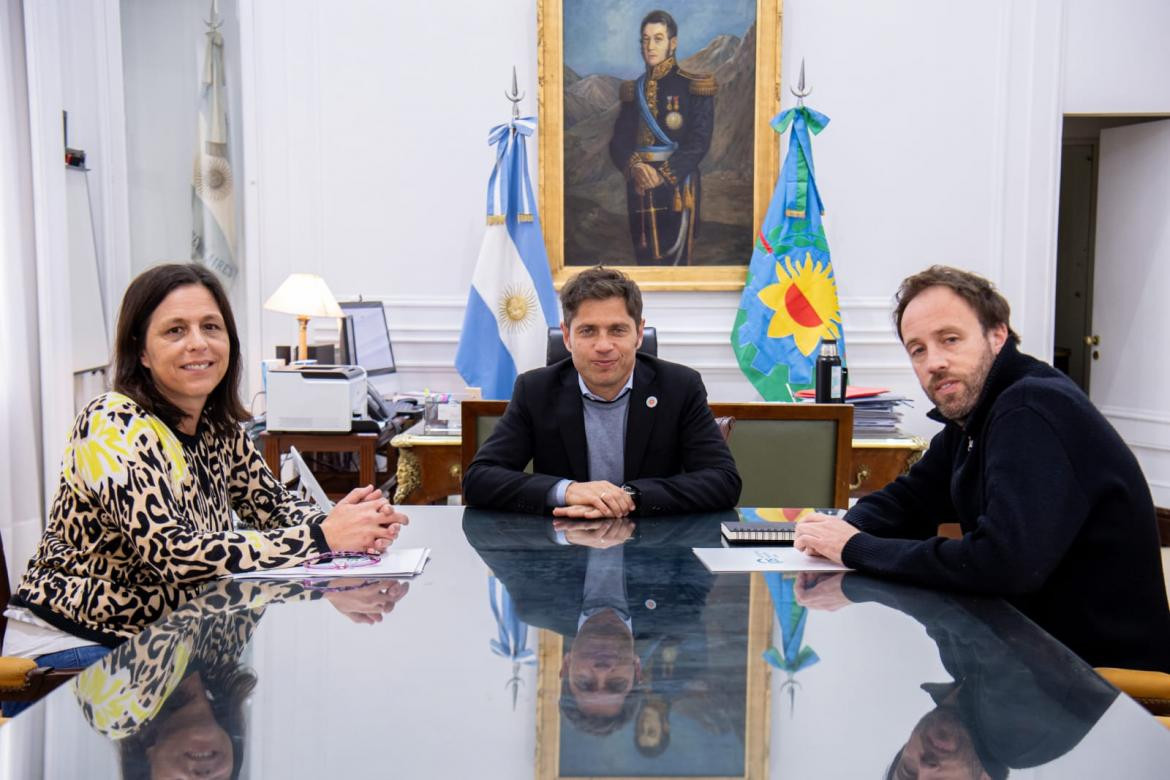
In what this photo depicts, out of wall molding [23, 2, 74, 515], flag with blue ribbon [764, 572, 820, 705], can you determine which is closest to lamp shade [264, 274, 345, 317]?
wall molding [23, 2, 74, 515]

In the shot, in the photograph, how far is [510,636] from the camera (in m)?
1.41

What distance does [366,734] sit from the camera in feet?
3.51

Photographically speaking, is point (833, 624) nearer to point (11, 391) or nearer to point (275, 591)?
point (275, 591)

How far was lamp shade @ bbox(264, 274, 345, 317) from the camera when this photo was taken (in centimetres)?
451

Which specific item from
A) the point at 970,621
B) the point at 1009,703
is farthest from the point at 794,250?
the point at 1009,703

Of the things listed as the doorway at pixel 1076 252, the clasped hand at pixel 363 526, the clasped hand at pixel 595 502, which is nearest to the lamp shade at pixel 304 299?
the clasped hand at pixel 595 502

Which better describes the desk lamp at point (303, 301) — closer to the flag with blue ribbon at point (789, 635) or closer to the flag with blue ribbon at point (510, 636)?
the flag with blue ribbon at point (510, 636)

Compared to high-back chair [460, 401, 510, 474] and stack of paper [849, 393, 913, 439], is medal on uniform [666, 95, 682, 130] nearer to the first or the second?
stack of paper [849, 393, 913, 439]

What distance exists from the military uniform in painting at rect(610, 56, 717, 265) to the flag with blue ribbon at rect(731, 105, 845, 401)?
0.39 m

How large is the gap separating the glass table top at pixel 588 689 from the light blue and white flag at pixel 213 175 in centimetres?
414

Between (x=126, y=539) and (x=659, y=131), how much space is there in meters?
3.94

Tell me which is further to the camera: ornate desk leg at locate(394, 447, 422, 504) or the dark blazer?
ornate desk leg at locate(394, 447, 422, 504)

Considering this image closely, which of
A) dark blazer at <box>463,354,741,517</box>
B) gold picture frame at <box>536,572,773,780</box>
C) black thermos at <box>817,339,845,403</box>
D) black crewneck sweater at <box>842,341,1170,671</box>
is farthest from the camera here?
black thermos at <box>817,339,845,403</box>

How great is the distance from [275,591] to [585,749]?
818 mm
